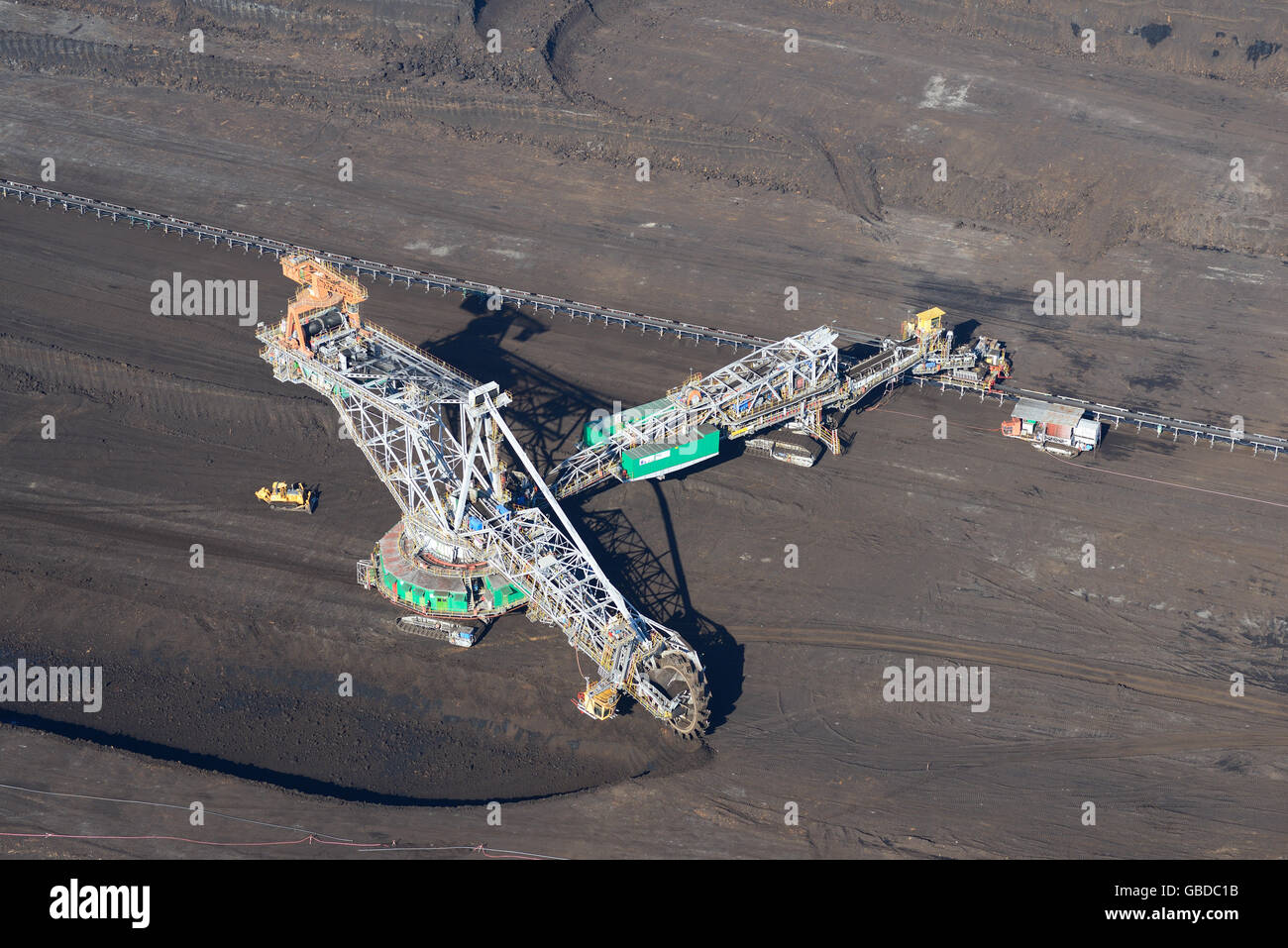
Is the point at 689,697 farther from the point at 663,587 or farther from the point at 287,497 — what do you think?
the point at 287,497

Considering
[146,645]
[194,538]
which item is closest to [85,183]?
[194,538]

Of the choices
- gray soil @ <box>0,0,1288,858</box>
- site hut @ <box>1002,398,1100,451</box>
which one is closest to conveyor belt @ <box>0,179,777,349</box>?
gray soil @ <box>0,0,1288,858</box>

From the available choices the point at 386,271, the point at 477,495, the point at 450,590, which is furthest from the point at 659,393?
the point at 386,271

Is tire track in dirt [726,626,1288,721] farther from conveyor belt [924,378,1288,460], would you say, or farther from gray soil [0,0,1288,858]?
conveyor belt [924,378,1288,460]

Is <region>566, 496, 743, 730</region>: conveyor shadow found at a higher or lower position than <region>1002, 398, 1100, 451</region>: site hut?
lower

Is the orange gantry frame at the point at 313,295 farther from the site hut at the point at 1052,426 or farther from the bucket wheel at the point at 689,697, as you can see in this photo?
the site hut at the point at 1052,426

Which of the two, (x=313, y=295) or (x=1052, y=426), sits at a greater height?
(x=313, y=295)
